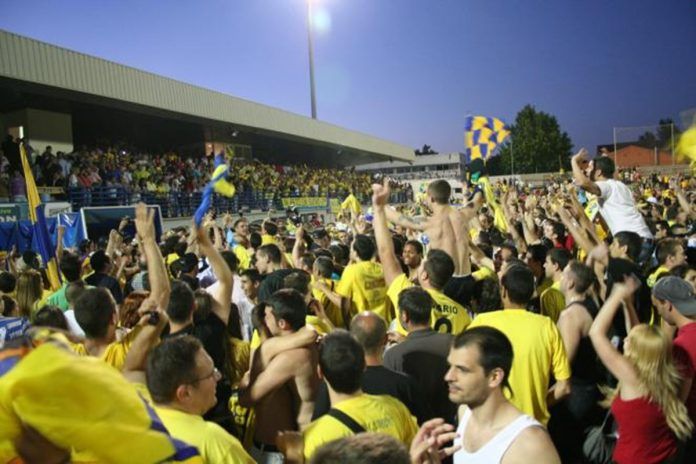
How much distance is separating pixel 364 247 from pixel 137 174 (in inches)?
650

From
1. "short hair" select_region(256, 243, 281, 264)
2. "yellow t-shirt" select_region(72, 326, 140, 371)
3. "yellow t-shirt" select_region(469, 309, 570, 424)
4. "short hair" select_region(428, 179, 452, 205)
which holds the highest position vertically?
"short hair" select_region(428, 179, 452, 205)

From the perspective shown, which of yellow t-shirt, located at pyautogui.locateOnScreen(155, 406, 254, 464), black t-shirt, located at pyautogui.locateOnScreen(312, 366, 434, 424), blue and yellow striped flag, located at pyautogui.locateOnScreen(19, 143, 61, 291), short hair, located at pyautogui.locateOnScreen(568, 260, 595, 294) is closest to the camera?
yellow t-shirt, located at pyautogui.locateOnScreen(155, 406, 254, 464)

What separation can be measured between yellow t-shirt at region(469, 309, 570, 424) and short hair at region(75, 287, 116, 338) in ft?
7.64

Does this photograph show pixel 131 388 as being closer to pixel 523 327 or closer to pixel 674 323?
pixel 523 327

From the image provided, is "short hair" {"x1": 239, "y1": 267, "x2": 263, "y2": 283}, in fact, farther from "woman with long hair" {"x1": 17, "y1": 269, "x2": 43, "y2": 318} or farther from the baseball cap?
the baseball cap

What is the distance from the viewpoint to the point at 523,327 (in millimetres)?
3312

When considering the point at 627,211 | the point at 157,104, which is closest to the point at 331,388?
the point at 627,211

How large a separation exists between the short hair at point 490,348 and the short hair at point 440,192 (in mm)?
3276

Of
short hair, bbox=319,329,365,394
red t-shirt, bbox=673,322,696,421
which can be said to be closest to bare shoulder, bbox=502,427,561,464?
short hair, bbox=319,329,365,394

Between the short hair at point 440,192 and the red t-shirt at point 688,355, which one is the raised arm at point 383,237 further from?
the red t-shirt at point 688,355

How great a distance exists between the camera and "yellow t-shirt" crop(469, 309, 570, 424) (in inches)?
127

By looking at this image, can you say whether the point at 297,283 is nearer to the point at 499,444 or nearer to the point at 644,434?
the point at 499,444

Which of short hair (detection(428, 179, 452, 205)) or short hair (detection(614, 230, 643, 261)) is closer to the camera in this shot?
short hair (detection(614, 230, 643, 261))

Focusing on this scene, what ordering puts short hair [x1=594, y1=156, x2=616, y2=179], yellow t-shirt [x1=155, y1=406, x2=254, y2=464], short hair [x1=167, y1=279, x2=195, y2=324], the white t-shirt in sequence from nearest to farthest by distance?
yellow t-shirt [x1=155, y1=406, x2=254, y2=464] → short hair [x1=167, y1=279, x2=195, y2=324] → the white t-shirt → short hair [x1=594, y1=156, x2=616, y2=179]
